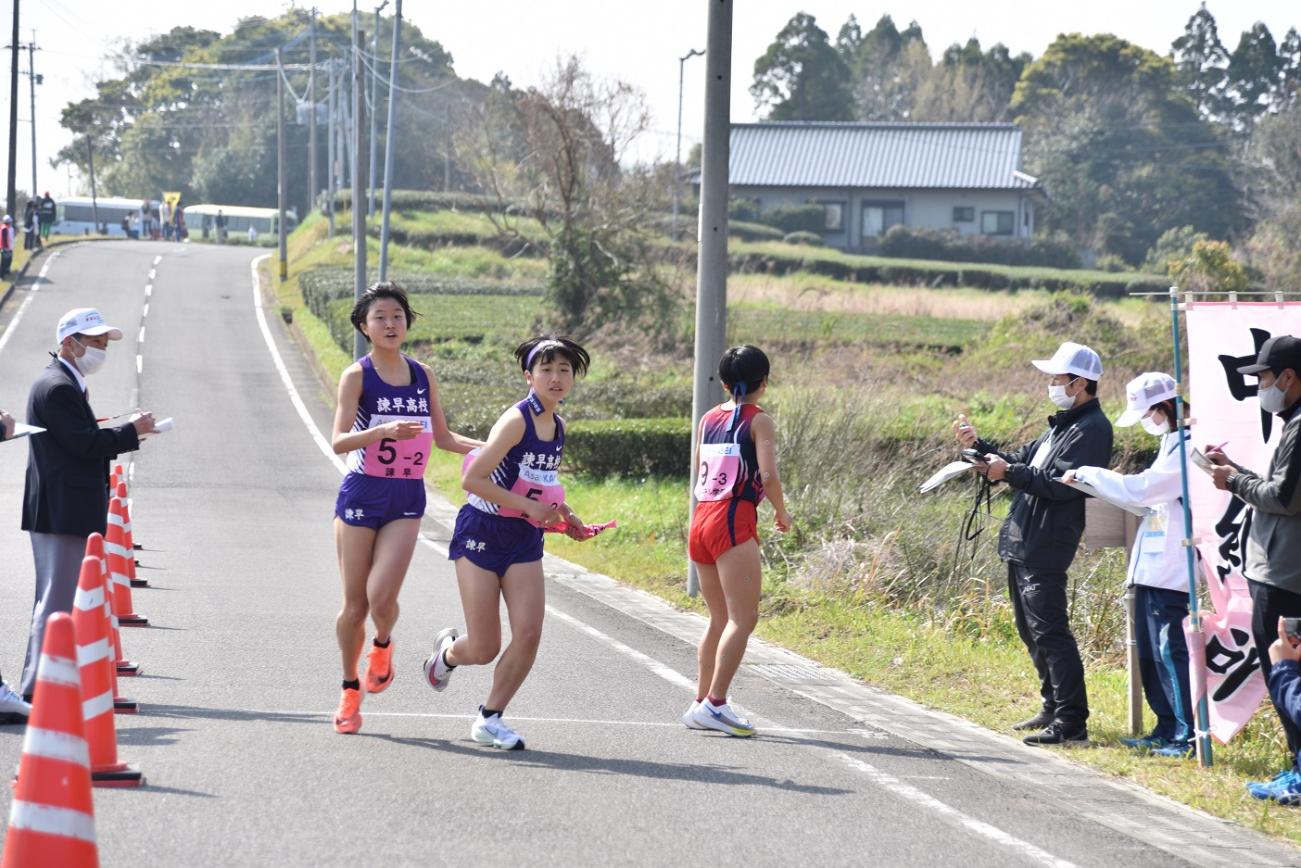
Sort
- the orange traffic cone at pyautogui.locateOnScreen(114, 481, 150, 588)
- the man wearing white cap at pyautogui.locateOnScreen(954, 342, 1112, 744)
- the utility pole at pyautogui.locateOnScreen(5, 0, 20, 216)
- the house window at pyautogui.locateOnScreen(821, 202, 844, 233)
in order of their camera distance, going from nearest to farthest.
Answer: the man wearing white cap at pyautogui.locateOnScreen(954, 342, 1112, 744)
the orange traffic cone at pyautogui.locateOnScreen(114, 481, 150, 588)
the utility pole at pyautogui.locateOnScreen(5, 0, 20, 216)
the house window at pyautogui.locateOnScreen(821, 202, 844, 233)

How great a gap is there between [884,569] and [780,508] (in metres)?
5.40

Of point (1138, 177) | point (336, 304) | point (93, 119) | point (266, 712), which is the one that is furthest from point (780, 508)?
point (93, 119)

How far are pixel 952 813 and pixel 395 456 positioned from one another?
2887mm

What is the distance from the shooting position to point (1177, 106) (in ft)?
276

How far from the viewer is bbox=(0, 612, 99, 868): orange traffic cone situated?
4.51 meters

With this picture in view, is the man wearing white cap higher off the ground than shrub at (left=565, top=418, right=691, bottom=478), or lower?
higher

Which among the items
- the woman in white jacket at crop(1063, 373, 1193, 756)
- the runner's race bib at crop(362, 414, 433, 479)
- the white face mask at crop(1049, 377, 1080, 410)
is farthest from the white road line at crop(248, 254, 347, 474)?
the woman in white jacket at crop(1063, 373, 1193, 756)

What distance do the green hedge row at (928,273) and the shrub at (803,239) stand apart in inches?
275

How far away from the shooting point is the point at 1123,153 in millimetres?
78875

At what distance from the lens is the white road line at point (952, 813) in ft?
19.0

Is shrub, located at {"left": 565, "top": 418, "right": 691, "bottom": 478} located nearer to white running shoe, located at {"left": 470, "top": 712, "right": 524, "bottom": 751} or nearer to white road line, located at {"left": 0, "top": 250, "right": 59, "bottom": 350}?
white running shoe, located at {"left": 470, "top": 712, "right": 524, "bottom": 751}

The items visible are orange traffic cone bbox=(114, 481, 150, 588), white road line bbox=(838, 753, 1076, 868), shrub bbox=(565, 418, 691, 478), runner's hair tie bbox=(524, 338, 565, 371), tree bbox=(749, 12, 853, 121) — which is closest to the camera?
white road line bbox=(838, 753, 1076, 868)

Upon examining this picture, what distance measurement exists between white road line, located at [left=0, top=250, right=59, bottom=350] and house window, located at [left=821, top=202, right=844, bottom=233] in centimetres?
3468

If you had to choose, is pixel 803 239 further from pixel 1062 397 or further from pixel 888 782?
pixel 888 782
